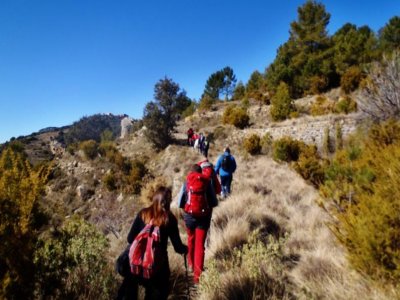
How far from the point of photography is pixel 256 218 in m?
5.81

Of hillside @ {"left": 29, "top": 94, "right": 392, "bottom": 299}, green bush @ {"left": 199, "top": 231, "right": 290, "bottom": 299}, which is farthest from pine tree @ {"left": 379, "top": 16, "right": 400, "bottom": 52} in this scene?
green bush @ {"left": 199, "top": 231, "right": 290, "bottom": 299}

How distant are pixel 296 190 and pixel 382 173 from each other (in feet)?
19.5

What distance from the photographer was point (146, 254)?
254cm

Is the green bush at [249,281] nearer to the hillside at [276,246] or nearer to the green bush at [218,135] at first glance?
the hillside at [276,246]

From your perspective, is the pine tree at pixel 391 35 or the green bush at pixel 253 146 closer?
the green bush at pixel 253 146

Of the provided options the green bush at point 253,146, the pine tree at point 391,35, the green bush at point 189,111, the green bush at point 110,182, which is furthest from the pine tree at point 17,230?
the green bush at point 189,111

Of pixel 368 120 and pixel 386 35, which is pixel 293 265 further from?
pixel 386 35

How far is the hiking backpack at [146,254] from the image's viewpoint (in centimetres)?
252

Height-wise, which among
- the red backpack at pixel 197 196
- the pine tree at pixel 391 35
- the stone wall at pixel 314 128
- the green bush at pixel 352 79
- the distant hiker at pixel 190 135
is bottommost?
the red backpack at pixel 197 196

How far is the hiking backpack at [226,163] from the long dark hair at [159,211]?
16.4 feet

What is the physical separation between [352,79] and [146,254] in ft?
79.1

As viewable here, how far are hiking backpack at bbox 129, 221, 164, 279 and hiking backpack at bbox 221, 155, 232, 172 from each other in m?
5.35

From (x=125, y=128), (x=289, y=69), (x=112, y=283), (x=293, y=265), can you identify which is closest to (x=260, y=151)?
(x=289, y=69)

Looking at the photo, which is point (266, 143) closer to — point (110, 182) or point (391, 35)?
point (110, 182)
